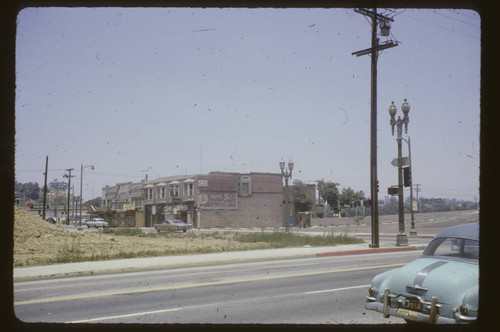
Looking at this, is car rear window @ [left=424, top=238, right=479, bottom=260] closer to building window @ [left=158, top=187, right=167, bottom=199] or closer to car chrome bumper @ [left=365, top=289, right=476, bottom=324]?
car chrome bumper @ [left=365, top=289, right=476, bottom=324]

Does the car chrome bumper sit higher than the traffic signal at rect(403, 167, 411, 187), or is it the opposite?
the traffic signal at rect(403, 167, 411, 187)

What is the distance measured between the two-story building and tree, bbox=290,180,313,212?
11348mm

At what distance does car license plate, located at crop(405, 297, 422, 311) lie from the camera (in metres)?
6.75

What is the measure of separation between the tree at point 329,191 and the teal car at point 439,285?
93552 millimetres

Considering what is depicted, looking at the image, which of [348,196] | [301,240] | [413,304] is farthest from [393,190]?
[348,196]

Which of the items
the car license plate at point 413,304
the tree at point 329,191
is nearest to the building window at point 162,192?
the tree at point 329,191

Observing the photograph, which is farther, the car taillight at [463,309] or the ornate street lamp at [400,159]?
the ornate street lamp at [400,159]

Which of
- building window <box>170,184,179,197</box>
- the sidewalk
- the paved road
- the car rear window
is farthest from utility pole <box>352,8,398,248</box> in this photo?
building window <box>170,184,179,197</box>

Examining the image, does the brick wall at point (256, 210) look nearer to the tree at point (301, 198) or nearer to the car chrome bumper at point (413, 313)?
the tree at point (301, 198)

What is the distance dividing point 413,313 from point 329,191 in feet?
314

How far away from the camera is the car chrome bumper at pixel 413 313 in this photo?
20.9 ft

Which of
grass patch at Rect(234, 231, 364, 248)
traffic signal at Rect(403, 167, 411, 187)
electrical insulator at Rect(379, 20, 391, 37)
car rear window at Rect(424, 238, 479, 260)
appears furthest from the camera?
grass patch at Rect(234, 231, 364, 248)

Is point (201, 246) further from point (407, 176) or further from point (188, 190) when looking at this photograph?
point (188, 190)

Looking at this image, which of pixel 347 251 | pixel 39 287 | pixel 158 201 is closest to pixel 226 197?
pixel 158 201
